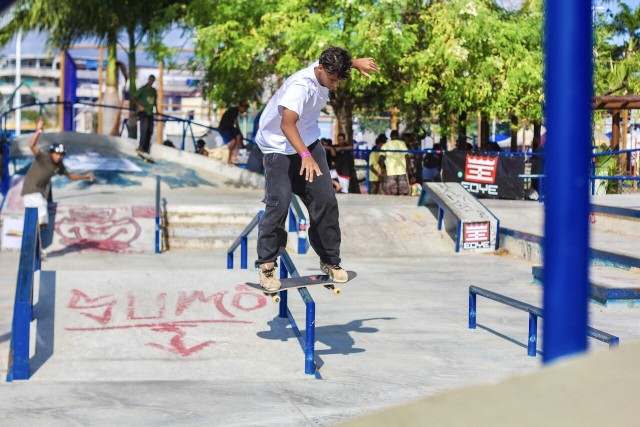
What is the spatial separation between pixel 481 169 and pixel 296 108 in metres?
14.4

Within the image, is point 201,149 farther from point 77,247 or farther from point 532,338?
point 532,338

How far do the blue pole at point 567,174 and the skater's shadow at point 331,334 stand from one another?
19.4 ft

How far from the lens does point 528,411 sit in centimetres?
188

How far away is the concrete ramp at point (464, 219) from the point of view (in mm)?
14945

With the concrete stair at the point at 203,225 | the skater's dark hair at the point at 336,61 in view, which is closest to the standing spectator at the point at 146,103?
the concrete stair at the point at 203,225

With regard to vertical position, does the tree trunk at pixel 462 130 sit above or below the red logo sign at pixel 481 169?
above

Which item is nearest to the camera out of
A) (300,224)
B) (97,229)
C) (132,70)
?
(300,224)

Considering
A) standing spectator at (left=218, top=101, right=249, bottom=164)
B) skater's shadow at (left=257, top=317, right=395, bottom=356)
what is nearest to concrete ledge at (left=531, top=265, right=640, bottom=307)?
skater's shadow at (left=257, top=317, right=395, bottom=356)

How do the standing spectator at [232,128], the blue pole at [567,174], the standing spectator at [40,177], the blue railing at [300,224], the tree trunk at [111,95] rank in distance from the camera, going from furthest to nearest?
1. the tree trunk at [111,95]
2. the standing spectator at [232,128]
3. the blue railing at [300,224]
4. the standing spectator at [40,177]
5. the blue pole at [567,174]

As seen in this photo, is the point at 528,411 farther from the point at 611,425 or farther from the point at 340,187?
the point at 340,187

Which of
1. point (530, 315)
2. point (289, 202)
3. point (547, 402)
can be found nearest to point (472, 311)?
point (530, 315)

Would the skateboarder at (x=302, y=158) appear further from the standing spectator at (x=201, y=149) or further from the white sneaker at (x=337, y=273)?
the standing spectator at (x=201, y=149)

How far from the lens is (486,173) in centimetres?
1978

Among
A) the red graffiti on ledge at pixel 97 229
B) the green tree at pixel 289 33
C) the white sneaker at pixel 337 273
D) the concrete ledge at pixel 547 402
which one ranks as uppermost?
the green tree at pixel 289 33
